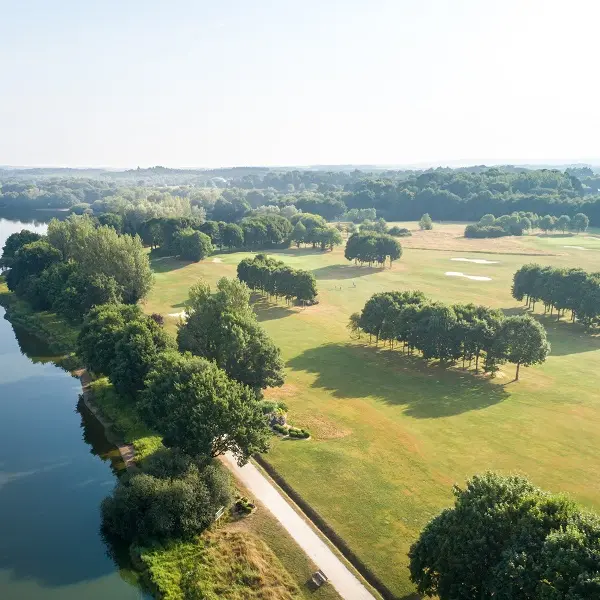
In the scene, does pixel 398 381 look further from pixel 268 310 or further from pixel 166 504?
pixel 268 310

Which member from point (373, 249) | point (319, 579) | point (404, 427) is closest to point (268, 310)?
point (373, 249)

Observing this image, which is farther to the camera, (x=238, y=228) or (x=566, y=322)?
(x=238, y=228)

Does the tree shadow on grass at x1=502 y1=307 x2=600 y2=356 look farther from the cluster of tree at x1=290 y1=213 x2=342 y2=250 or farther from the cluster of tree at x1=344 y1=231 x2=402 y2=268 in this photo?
the cluster of tree at x1=290 y1=213 x2=342 y2=250

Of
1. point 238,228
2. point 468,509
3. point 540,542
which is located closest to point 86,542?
point 468,509

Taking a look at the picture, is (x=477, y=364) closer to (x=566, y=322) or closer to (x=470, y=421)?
(x=470, y=421)

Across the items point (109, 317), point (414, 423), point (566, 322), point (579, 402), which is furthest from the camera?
point (566, 322)

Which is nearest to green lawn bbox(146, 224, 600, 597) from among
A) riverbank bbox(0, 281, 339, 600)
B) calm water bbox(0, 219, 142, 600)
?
riverbank bbox(0, 281, 339, 600)
